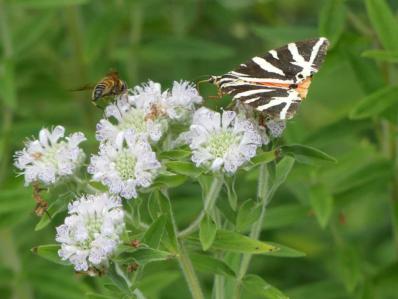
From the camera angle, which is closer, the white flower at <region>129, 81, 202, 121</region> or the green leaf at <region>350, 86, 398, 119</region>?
the white flower at <region>129, 81, 202, 121</region>

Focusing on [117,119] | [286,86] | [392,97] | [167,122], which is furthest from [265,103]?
[392,97]

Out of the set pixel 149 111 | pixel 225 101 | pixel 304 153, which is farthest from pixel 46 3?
pixel 304 153

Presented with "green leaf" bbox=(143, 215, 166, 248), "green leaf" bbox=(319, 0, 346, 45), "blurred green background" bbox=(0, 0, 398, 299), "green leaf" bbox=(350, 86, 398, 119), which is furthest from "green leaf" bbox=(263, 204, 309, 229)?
"green leaf" bbox=(143, 215, 166, 248)

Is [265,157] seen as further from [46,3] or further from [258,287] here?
[46,3]

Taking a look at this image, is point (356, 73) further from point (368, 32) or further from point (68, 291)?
point (68, 291)

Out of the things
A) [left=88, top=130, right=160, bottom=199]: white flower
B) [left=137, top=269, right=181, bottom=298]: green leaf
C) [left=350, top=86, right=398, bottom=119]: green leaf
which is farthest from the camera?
[left=137, top=269, right=181, bottom=298]: green leaf

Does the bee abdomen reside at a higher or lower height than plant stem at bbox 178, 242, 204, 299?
higher

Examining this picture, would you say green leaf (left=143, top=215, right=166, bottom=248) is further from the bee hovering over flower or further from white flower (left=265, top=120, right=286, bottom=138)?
the bee hovering over flower

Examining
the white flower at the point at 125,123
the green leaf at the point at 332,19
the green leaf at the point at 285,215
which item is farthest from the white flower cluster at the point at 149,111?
the green leaf at the point at 285,215
